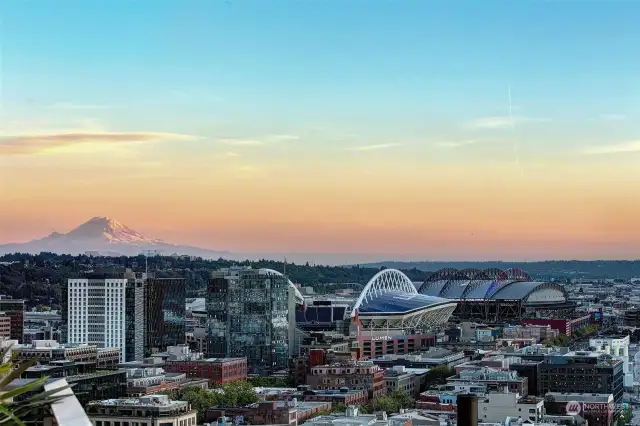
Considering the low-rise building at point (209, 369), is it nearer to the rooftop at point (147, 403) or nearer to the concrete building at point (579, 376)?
the concrete building at point (579, 376)

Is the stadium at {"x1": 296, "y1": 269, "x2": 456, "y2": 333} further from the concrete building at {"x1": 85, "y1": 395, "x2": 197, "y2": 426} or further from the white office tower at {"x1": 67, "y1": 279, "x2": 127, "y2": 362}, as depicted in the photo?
the concrete building at {"x1": 85, "y1": 395, "x2": 197, "y2": 426}

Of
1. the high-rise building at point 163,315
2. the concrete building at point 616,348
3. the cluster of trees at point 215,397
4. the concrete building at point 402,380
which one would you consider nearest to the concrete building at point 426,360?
the concrete building at point 402,380

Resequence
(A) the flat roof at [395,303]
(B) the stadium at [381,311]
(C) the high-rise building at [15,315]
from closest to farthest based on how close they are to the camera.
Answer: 1. (C) the high-rise building at [15,315]
2. (B) the stadium at [381,311]
3. (A) the flat roof at [395,303]

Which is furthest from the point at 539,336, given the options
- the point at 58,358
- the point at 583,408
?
the point at 58,358

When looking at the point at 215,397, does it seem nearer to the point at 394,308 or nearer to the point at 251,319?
the point at 251,319

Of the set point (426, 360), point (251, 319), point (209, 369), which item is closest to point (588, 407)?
point (426, 360)
